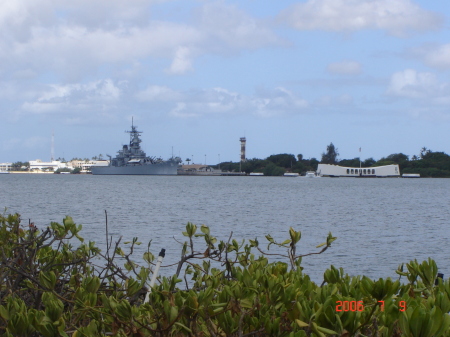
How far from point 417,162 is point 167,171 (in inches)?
2461

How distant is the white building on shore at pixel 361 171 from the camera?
133 meters

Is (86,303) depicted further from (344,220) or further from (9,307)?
(344,220)

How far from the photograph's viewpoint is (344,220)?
29.5 meters

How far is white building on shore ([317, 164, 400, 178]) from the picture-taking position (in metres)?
133

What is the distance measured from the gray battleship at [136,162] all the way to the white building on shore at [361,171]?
34.4m

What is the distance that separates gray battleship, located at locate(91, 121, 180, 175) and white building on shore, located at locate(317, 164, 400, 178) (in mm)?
A: 34388

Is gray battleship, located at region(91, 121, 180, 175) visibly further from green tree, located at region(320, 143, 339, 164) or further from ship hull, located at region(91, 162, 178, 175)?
green tree, located at region(320, 143, 339, 164)

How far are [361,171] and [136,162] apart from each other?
52.1m
